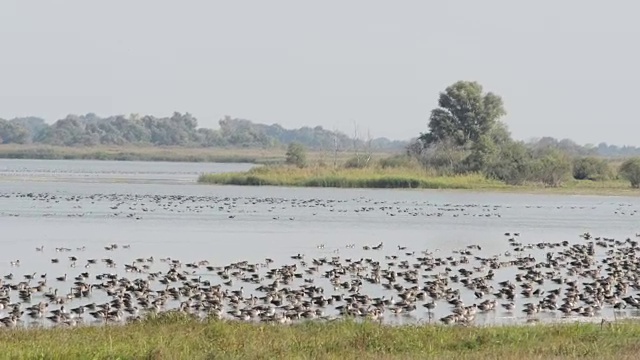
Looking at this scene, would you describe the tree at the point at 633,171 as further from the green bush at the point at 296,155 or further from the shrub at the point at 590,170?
the green bush at the point at 296,155

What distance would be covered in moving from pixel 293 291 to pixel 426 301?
9.03 ft

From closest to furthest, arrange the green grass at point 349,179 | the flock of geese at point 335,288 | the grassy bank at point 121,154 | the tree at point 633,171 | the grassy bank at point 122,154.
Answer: the flock of geese at point 335,288
the green grass at point 349,179
the tree at point 633,171
the grassy bank at point 122,154
the grassy bank at point 121,154

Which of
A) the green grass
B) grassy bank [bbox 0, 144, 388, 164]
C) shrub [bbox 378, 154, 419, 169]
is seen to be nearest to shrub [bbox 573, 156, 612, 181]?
the green grass

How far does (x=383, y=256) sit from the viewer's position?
117 ft

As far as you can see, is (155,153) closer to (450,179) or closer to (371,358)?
(450,179)

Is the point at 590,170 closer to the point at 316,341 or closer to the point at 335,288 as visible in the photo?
the point at 335,288

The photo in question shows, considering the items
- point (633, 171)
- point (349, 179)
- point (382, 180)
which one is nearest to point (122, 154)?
point (349, 179)

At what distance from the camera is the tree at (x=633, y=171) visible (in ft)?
273

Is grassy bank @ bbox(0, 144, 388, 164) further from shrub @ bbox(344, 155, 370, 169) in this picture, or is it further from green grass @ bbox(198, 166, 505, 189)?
green grass @ bbox(198, 166, 505, 189)

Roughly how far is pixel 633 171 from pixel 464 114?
16359 millimetres

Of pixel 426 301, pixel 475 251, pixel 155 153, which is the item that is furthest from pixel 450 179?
pixel 155 153

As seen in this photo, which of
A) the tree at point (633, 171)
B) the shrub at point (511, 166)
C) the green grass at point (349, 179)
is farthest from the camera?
the shrub at point (511, 166)

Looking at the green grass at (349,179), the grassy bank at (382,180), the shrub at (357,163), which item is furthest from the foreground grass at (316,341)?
the shrub at (357,163)

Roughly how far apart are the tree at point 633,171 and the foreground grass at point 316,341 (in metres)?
67.2
